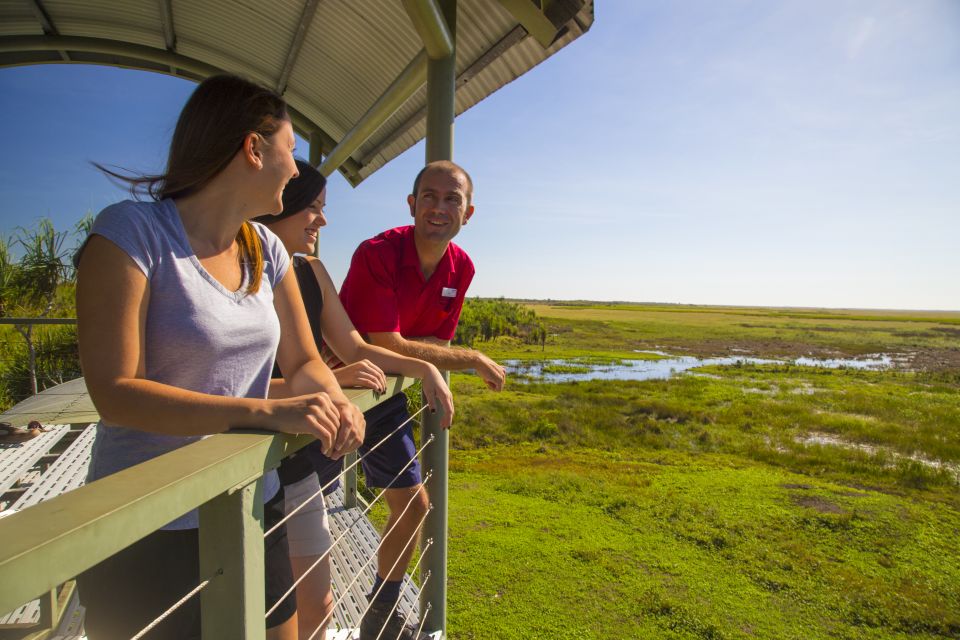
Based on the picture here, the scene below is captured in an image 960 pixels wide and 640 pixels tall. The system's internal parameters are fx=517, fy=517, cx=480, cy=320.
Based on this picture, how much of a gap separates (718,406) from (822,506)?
1478cm

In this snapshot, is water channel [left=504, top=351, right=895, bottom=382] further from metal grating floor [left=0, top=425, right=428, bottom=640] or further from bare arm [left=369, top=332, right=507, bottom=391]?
bare arm [left=369, top=332, right=507, bottom=391]

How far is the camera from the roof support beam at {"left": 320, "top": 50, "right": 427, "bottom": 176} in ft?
8.12

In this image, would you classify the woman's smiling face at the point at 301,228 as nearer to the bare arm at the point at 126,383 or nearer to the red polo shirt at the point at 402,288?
the red polo shirt at the point at 402,288

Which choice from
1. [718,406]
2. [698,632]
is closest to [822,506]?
[698,632]

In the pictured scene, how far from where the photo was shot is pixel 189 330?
3.15 ft

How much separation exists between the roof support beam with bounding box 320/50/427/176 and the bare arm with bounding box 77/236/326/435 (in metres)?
1.93

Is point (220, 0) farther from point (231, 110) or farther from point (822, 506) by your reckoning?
point (822, 506)

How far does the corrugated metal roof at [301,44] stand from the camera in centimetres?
265

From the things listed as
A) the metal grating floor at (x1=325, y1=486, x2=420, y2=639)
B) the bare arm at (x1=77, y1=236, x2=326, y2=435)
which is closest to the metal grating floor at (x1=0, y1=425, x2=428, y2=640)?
the metal grating floor at (x1=325, y1=486, x2=420, y2=639)

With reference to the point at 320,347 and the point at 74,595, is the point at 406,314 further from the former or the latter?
the point at 74,595

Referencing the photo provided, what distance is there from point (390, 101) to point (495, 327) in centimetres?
5558

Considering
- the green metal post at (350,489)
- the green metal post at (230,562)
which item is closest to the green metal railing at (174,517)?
the green metal post at (230,562)

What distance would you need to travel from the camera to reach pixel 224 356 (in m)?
1.02

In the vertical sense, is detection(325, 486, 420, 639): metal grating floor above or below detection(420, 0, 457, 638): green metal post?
below
